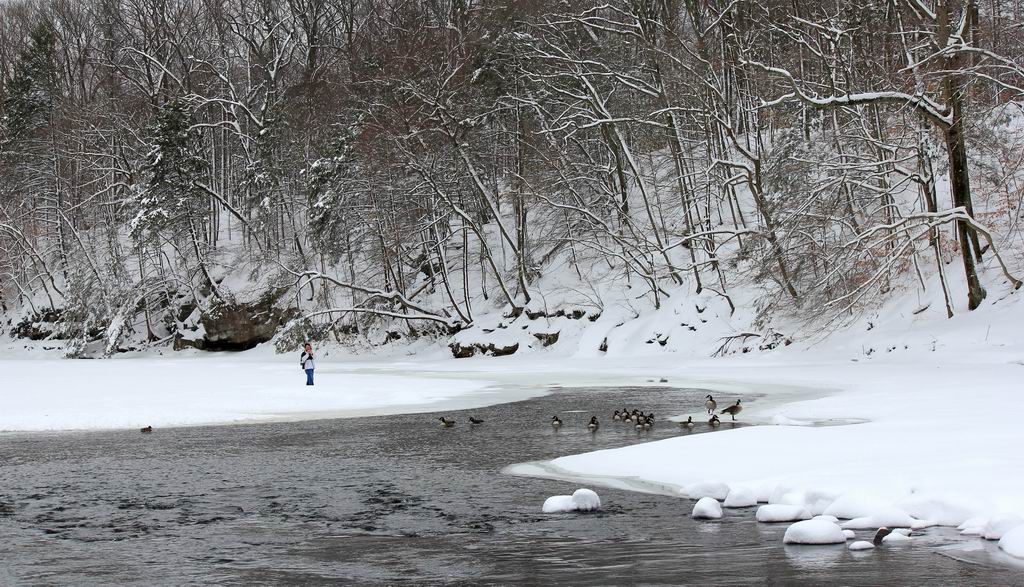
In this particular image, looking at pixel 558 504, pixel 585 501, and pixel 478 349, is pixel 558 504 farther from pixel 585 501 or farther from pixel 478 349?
pixel 478 349

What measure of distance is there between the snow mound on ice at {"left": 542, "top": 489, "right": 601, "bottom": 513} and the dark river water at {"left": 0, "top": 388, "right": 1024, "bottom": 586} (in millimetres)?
144

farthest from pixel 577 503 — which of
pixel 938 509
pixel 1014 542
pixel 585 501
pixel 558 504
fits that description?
pixel 1014 542

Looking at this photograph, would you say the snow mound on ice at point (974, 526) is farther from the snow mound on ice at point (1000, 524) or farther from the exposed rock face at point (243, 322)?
the exposed rock face at point (243, 322)

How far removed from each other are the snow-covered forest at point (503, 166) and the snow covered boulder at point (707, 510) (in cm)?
1732

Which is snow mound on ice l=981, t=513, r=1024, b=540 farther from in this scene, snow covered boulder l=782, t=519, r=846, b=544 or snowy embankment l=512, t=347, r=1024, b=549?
snow covered boulder l=782, t=519, r=846, b=544

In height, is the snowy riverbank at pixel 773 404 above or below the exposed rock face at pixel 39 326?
below

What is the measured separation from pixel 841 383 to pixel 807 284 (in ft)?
29.5

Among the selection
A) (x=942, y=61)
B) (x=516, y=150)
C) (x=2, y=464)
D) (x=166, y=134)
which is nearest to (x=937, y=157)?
(x=942, y=61)

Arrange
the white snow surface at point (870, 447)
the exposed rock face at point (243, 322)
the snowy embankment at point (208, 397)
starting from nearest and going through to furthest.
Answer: the white snow surface at point (870, 447) → the snowy embankment at point (208, 397) → the exposed rock face at point (243, 322)

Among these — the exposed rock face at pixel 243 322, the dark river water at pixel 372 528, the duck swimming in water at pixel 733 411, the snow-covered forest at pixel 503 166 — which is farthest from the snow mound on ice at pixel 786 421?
the exposed rock face at pixel 243 322

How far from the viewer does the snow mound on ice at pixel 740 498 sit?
953 cm

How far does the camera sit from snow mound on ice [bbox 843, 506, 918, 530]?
8.27 m

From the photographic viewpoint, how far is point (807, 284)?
30.8m

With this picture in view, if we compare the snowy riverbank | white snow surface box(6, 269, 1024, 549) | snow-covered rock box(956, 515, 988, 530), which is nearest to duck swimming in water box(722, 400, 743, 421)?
white snow surface box(6, 269, 1024, 549)
